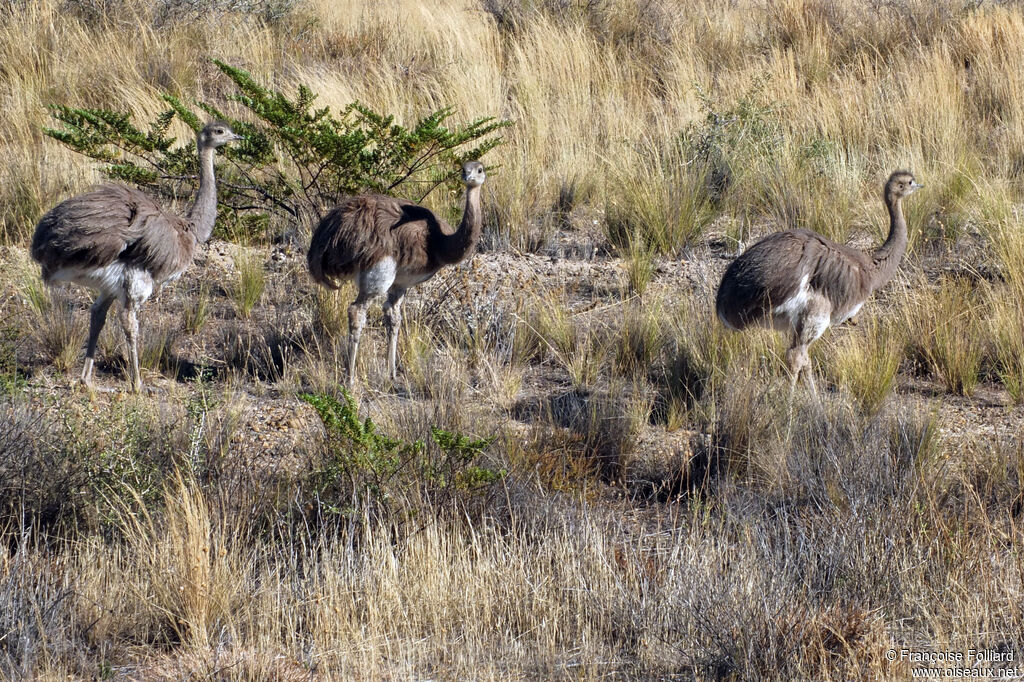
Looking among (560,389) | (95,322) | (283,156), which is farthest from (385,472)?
(283,156)

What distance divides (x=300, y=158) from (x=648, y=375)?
3245 mm

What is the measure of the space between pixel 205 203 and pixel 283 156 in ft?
6.25

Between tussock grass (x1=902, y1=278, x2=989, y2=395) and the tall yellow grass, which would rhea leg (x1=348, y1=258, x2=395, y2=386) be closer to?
the tall yellow grass

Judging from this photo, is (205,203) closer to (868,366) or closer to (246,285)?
(246,285)

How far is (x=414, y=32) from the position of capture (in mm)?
13039

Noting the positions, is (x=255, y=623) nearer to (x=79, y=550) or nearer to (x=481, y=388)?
(x=79, y=550)

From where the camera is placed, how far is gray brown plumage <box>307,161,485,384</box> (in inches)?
293

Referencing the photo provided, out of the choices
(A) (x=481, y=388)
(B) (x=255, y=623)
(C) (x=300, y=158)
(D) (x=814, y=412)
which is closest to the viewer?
(B) (x=255, y=623)

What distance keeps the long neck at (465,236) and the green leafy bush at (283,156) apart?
1.05m

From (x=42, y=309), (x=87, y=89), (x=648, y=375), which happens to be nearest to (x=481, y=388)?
(x=648, y=375)

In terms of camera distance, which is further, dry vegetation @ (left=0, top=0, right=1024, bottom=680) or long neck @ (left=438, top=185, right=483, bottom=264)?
long neck @ (left=438, top=185, right=483, bottom=264)

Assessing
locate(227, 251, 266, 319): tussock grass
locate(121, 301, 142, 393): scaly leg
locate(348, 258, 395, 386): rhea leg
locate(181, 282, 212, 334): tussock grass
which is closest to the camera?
locate(121, 301, 142, 393): scaly leg

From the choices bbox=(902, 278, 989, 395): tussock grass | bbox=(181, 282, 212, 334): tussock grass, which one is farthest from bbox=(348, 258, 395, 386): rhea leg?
bbox=(902, 278, 989, 395): tussock grass

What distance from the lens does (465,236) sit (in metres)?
7.51
